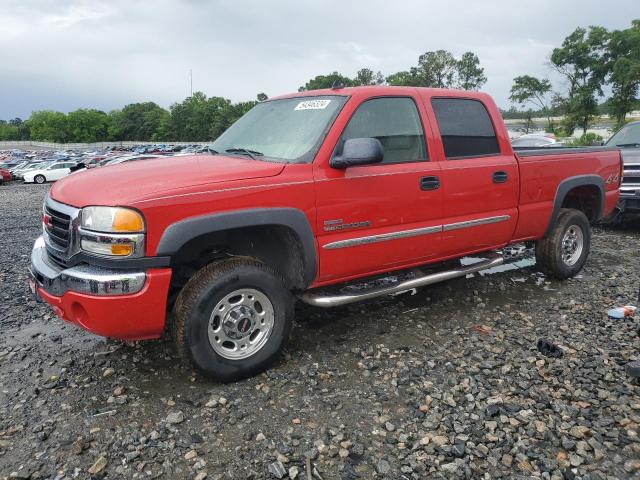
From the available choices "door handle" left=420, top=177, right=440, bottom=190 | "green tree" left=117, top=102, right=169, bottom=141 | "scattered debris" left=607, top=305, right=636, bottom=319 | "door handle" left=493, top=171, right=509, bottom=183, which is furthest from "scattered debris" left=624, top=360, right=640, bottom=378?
"green tree" left=117, top=102, right=169, bottom=141

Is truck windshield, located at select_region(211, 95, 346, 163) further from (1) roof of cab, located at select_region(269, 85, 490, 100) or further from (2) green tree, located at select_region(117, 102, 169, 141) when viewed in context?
(2) green tree, located at select_region(117, 102, 169, 141)

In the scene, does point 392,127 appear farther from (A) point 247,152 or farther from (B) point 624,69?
(B) point 624,69

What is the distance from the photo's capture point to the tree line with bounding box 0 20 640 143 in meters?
40.0

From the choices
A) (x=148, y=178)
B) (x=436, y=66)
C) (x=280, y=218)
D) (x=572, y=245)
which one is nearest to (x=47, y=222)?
(x=148, y=178)

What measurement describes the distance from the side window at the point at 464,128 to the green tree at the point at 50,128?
13544 centimetres

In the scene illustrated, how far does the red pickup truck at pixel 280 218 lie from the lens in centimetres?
298

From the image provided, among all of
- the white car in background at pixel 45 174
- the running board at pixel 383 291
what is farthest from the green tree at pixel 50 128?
the running board at pixel 383 291

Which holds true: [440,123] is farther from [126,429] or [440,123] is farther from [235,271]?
[126,429]

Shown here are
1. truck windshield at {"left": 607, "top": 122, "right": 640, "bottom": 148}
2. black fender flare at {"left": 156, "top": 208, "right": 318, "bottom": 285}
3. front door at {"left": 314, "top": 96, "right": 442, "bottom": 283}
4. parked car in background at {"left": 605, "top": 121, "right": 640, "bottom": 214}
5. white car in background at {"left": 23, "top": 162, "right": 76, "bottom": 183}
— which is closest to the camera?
black fender flare at {"left": 156, "top": 208, "right": 318, "bottom": 285}

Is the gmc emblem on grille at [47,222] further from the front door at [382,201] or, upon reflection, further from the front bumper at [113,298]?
Answer: the front door at [382,201]

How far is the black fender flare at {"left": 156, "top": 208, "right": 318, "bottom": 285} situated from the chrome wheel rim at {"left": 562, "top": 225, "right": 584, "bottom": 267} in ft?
11.0

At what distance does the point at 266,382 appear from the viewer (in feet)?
11.2

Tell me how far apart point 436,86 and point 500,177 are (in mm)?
60550

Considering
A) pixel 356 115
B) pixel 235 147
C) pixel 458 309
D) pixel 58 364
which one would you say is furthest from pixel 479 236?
pixel 58 364
